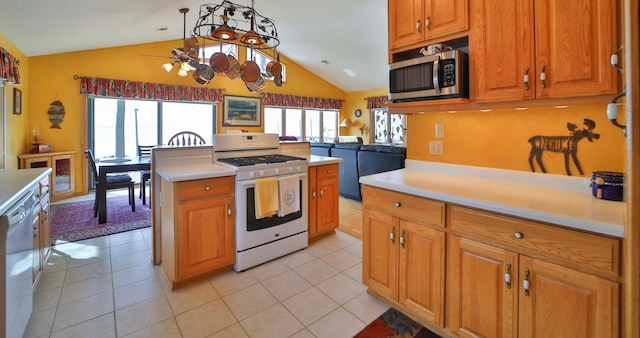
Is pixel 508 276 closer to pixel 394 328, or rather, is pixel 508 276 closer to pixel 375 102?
pixel 394 328

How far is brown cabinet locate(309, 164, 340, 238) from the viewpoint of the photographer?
117 inches

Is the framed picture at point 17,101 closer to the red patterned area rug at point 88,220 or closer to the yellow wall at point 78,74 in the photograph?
the yellow wall at point 78,74

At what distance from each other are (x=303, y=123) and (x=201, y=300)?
6955 millimetres

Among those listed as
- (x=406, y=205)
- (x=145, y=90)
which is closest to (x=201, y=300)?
(x=406, y=205)

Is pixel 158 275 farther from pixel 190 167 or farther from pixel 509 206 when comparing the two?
pixel 509 206

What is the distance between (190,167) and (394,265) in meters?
1.80

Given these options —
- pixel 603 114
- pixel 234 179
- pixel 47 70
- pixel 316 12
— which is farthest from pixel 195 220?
pixel 47 70

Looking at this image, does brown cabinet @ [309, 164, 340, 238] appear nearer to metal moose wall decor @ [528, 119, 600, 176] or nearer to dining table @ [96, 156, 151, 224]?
metal moose wall decor @ [528, 119, 600, 176]

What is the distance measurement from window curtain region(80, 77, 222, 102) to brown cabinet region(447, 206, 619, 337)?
239 inches

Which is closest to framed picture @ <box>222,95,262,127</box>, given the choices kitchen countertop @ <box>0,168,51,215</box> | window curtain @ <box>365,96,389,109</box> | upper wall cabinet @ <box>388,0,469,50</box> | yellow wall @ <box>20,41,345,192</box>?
yellow wall @ <box>20,41,345,192</box>

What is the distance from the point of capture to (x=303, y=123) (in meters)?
8.60

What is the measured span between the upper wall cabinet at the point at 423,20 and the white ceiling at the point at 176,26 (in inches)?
104

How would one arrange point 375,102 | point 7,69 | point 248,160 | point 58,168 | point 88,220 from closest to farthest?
point 248,160
point 7,69
point 88,220
point 58,168
point 375,102

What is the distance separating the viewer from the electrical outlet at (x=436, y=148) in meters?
2.11
